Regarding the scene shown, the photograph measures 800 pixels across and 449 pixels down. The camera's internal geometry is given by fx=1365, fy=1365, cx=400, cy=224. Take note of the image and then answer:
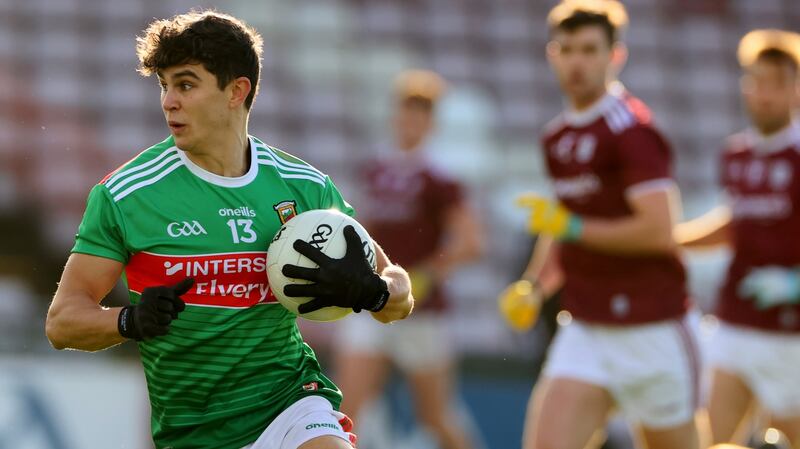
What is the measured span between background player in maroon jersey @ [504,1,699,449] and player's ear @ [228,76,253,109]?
2210 millimetres

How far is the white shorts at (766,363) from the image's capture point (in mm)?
8031

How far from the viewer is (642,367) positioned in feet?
21.9

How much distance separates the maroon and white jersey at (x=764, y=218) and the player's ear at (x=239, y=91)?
4.40 m

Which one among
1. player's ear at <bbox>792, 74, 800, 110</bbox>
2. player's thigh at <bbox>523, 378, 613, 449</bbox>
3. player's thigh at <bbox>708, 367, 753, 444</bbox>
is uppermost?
player's ear at <bbox>792, 74, 800, 110</bbox>

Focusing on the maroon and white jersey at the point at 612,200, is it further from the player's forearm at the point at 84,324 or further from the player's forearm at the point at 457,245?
the player's forearm at the point at 457,245

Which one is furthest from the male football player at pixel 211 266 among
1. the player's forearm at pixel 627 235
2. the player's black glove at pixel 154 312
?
the player's forearm at pixel 627 235

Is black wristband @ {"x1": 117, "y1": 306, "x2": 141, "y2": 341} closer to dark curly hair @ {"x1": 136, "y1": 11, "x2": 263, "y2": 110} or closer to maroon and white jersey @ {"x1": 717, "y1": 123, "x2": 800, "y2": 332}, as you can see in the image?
dark curly hair @ {"x1": 136, "y1": 11, "x2": 263, "y2": 110}

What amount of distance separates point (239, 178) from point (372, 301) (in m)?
0.66

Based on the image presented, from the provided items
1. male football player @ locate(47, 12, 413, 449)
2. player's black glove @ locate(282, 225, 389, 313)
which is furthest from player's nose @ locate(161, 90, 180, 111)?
player's black glove @ locate(282, 225, 389, 313)

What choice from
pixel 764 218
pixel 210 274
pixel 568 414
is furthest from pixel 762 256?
A: pixel 210 274

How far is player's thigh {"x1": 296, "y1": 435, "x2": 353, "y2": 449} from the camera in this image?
14.9 ft

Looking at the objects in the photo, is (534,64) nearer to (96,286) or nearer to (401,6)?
(401,6)

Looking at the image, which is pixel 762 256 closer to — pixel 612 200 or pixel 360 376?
pixel 612 200

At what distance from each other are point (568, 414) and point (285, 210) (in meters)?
2.31
